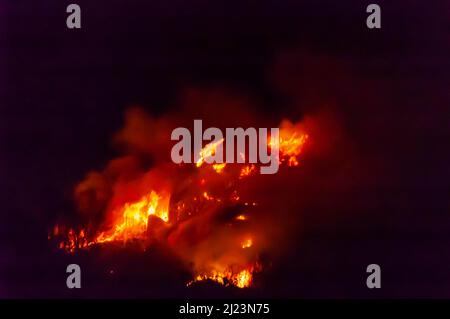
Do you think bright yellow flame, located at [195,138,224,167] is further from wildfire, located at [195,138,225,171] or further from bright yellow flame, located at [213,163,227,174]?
bright yellow flame, located at [213,163,227,174]

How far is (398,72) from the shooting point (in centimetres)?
482

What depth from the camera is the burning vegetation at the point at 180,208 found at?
4.88m

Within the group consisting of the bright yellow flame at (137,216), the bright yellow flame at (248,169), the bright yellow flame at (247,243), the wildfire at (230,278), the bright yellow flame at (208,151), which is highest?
the bright yellow flame at (208,151)

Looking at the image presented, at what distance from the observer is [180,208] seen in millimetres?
5004

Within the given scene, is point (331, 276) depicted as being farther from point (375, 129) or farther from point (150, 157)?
point (150, 157)

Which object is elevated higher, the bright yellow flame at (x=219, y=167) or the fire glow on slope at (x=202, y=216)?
the bright yellow flame at (x=219, y=167)

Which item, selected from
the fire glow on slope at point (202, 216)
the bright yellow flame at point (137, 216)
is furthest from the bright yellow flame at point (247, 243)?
the bright yellow flame at point (137, 216)

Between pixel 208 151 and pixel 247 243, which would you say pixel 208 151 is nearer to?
pixel 208 151

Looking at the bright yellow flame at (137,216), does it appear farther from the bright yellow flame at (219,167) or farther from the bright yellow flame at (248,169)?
the bright yellow flame at (248,169)

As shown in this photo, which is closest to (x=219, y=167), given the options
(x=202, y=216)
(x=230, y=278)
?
(x=202, y=216)

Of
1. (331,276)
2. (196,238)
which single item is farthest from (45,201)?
(331,276)
